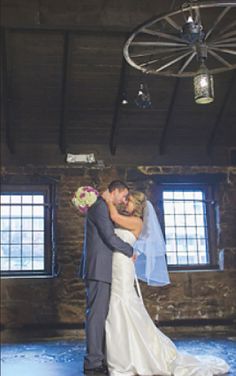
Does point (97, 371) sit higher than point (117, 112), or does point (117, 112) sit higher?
Answer: point (117, 112)

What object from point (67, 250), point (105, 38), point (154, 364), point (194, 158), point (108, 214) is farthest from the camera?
point (194, 158)

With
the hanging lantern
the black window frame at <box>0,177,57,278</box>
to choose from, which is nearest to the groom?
the hanging lantern

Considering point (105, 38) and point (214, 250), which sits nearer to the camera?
point (105, 38)

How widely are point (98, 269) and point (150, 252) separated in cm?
57

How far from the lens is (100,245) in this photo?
12.9 ft

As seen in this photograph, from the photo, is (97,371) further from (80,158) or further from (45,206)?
(80,158)

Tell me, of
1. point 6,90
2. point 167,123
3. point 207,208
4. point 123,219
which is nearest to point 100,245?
point 123,219

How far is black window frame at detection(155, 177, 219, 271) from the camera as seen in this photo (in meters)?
7.00

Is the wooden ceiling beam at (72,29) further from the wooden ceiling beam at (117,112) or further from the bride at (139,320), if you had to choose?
the bride at (139,320)

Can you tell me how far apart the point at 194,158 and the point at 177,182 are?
0.46 meters

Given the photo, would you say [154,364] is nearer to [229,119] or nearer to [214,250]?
[214,250]

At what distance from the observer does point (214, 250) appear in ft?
23.3

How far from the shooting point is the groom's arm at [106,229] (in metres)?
3.85

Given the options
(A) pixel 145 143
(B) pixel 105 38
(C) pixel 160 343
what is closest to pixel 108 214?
(C) pixel 160 343
